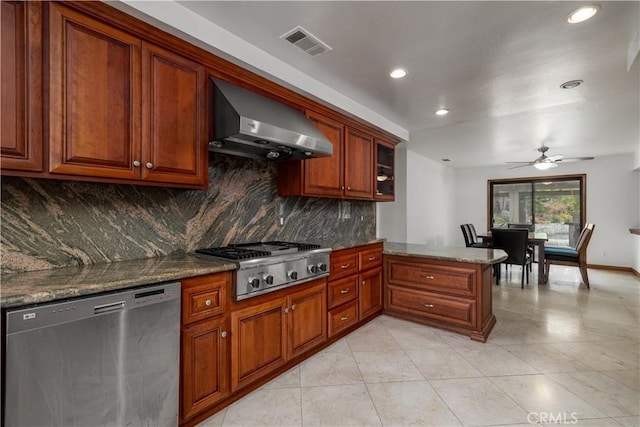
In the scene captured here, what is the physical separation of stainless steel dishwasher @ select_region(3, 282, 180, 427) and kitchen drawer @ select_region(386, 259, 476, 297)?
2.44 m

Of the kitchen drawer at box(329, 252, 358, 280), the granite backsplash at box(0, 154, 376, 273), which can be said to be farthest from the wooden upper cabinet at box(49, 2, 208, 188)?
the kitchen drawer at box(329, 252, 358, 280)

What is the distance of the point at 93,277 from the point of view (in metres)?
1.42

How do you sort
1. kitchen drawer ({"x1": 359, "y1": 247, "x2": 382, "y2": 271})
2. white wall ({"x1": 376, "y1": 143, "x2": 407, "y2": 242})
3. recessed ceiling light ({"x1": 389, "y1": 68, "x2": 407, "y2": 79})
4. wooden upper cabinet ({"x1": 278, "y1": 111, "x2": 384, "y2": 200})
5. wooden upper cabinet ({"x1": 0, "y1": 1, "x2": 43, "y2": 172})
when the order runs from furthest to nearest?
1. white wall ({"x1": 376, "y1": 143, "x2": 407, "y2": 242})
2. kitchen drawer ({"x1": 359, "y1": 247, "x2": 382, "y2": 271})
3. wooden upper cabinet ({"x1": 278, "y1": 111, "x2": 384, "y2": 200})
4. recessed ceiling light ({"x1": 389, "y1": 68, "x2": 407, "y2": 79})
5. wooden upper cabinet ({"x1": 0, "y1": 1, "x2": 43, "y2": 172})

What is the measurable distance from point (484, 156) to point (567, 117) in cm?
268

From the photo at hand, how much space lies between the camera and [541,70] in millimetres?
2459

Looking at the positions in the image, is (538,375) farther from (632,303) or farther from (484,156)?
(484,156)

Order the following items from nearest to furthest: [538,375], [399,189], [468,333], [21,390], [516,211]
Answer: [21,390], [538,375], [468,333], [399,189], [516,211]

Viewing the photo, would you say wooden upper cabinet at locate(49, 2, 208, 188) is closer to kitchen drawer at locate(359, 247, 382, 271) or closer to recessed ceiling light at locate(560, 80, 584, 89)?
kitchen drawer at locate(359, 247, 382, 271)

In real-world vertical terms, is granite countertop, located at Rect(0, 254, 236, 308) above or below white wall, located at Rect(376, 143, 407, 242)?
below

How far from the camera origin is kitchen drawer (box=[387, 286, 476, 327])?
293cm

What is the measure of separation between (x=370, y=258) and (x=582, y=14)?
247 cm

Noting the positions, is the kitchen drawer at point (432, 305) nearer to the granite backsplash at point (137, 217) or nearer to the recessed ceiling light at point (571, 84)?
the granite backsplash at point (137, 217)

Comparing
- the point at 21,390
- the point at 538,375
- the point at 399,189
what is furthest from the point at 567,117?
the point at 21,390
